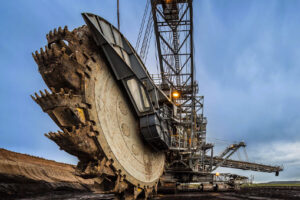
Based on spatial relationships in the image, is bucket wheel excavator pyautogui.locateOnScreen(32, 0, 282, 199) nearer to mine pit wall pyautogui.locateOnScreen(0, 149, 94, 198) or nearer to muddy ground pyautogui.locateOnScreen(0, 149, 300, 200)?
muddy ground pyautogui.locateOnScreen(0, 149, 300, 200)

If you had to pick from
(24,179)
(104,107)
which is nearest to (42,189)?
(24,179)

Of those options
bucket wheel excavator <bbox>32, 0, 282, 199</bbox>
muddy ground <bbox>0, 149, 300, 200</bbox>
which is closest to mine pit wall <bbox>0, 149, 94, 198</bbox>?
muddy ground <bbox>0, 149, 300, 200</bbox>

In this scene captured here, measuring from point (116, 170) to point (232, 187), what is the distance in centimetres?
1353

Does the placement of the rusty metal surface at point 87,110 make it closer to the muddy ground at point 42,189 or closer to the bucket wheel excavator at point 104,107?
the bucket wheel excavator at point 104,107

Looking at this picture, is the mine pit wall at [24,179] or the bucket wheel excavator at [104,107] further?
the mine pit wall at [24,179]

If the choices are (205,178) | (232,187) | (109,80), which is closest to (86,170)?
(109,80)

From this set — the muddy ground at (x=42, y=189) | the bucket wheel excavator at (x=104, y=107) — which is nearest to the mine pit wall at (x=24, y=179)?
the muddy ground at (x=42, y=189)

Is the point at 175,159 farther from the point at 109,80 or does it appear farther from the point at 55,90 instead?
the point at 55,90

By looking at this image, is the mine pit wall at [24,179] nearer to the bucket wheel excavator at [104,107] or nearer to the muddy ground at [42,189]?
the muddy ground at [42,189]

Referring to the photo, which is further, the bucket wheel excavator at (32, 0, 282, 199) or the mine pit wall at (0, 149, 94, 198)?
the mine pit wall at (0, 149, 94, 198)

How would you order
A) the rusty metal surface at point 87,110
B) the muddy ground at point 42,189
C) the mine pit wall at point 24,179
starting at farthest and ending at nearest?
the mine pit wall at point 24,179 < the muddy ground at point 42,189 < the rusty metal surface at point 87,110

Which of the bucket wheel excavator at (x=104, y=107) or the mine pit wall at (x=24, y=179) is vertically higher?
the bucket wheel excavator at (x=104, y=107)

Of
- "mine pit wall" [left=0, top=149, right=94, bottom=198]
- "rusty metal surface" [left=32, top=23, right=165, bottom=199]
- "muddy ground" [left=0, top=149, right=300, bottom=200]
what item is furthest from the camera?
"mine pit wall" [left=0, top=149, right=94, bottom=198]


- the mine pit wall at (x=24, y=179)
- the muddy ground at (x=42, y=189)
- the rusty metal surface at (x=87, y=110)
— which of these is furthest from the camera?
the mine pit wall at (x=24, y=179)
